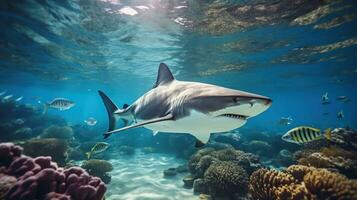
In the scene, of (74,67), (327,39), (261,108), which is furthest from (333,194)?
(74,67)

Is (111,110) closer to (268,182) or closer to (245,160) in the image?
(268,182)

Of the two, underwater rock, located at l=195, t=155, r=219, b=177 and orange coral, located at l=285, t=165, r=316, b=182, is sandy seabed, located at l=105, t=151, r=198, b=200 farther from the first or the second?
orange coral, located at l=285, t=165, r=316, b=182

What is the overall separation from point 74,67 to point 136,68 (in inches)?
302

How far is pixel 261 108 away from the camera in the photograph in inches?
111

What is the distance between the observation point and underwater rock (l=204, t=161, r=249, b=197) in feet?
24.9

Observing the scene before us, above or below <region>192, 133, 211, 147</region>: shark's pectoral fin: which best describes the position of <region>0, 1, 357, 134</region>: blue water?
above

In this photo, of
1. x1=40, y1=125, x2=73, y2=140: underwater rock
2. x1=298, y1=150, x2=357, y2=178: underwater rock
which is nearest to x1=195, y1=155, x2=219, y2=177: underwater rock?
x1=298, y1=150, x2=357, y2=178: underwater rock

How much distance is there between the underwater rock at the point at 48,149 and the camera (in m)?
→ 10.2

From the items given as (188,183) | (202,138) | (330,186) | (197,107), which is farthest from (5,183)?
(188,183)

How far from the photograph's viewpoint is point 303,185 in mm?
5469

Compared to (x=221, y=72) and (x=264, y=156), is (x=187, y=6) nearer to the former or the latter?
(x=264, y=156)

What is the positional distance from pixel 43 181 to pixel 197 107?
291 cm

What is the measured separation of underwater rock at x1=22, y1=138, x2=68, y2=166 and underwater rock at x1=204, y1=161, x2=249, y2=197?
6912 millimetres

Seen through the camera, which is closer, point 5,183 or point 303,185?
point 5,183
